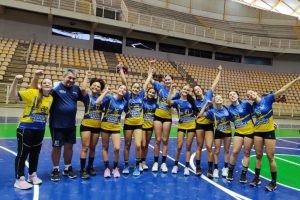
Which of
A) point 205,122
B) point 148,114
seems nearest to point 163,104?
point 148,114

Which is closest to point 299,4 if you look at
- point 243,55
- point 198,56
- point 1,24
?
point 243,55

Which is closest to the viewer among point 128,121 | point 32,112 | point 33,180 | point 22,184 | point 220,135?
point 22,184

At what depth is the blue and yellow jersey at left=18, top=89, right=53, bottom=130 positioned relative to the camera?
4433 millimetres

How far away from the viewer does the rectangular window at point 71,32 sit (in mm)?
21172

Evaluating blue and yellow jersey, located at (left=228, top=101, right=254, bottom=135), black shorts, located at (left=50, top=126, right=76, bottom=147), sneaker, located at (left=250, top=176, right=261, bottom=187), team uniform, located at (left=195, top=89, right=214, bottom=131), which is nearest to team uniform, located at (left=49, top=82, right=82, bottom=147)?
black shorts, located at (left=50, top=126, right=76, bottom=147)

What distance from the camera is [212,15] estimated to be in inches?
1169

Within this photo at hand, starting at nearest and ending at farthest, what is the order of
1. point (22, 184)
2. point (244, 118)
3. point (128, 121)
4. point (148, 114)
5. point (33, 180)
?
point (22, 184) → point (33, 180) → point (244, 118) → point (128, 121) → point (148, 114)

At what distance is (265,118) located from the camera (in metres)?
5.09

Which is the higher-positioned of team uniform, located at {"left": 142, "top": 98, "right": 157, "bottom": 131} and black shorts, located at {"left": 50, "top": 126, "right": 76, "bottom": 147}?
team uniform, located at {"left": 142, "top": 98, "right": 157, "bottom": 131}

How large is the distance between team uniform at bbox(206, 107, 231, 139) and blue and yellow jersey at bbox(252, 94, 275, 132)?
68cm

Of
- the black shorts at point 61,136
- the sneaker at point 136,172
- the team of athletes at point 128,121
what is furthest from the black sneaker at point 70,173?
the sneaker at point 136,172

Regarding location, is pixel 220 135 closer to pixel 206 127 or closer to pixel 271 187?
pixel 206 127

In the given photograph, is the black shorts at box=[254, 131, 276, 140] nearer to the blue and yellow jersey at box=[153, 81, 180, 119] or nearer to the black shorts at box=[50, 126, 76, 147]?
the blue and yellow jersey at box=[153, 81, 180, 119]

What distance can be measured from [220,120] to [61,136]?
3089mm
